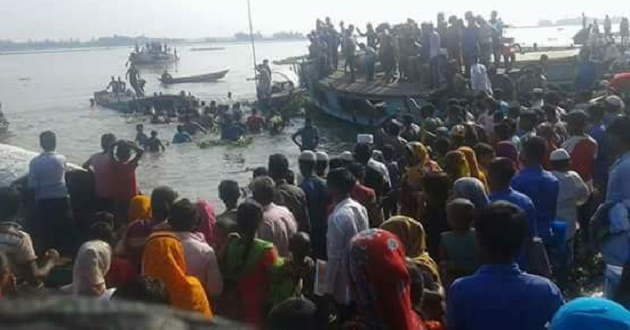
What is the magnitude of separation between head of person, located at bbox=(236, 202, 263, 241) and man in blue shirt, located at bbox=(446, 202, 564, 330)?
159cm

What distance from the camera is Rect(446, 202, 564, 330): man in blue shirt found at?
3322mm

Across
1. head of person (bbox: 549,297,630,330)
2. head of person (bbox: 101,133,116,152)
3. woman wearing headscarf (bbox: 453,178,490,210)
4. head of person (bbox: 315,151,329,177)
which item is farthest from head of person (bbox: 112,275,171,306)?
head of person (bbox: 101,133,116,152)

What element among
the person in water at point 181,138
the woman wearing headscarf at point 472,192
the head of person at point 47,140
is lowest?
the person in water at point 181,138

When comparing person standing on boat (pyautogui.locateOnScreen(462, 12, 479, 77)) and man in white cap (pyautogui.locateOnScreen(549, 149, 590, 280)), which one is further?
person standing on boat (pyautogui.locateOnScreen(462, 12, 479, 77))

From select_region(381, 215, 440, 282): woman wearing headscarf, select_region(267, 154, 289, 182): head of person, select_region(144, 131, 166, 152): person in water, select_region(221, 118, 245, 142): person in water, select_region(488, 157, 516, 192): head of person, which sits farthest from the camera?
select_region(221, 118, 245, 142): person in water

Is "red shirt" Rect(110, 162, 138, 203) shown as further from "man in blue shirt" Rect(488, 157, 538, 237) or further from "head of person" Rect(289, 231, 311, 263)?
"man in blue shirt" Rect(488, 157, 538, 237)

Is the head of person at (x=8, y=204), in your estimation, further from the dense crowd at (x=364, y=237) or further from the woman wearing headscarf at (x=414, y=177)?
the woman wearing headscarf at (x=414, y=177)

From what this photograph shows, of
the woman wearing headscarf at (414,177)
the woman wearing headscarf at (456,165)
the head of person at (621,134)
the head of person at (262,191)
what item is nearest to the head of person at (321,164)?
the woman wearing headscarf at (414,177)

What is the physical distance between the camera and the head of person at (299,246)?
5.03 meters

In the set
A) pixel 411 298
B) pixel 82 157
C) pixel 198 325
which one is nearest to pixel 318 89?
pixel 82 157

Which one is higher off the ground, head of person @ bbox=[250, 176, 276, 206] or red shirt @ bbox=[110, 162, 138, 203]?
head of person @ bbox=[250, 176, 276, 206]

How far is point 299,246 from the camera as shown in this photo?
16.6 ft

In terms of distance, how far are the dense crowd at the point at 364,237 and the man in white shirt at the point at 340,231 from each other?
1 centimetres

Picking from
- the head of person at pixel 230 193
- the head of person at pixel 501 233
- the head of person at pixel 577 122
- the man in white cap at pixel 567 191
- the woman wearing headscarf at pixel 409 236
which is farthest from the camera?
the head of person at pixel 577 122
